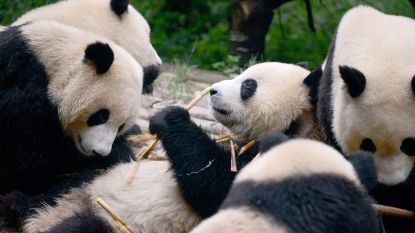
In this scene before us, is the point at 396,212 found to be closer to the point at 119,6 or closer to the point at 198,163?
the point at 198,163

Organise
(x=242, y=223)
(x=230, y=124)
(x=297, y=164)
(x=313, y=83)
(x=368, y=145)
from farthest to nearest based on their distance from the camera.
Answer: (x=230, y=124)
(x=313, y=83)
(x=368, y=145)
(x=297, y=164)
(x=242, y=223)

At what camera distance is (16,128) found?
189 inches

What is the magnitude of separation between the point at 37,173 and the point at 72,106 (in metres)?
0.57

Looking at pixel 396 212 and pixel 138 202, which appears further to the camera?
pixel 138 202

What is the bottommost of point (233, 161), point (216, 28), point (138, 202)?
point (216, 28)

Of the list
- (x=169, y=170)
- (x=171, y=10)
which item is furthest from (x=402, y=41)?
(x=171, y=10)

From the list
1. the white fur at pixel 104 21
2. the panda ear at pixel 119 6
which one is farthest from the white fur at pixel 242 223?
the panda ear at pixel 119 6

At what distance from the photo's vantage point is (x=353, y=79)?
386cm

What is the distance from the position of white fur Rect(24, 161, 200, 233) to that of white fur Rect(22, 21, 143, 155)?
0.95ft

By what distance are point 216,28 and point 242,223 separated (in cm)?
807

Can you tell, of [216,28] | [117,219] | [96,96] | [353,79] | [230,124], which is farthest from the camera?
[216,28]

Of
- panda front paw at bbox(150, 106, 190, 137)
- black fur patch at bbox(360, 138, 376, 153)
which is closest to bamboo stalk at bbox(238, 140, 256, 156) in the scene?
panda front paw at bbox(150, 106, 190, 137)

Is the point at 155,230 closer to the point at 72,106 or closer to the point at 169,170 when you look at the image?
the point at 169,170

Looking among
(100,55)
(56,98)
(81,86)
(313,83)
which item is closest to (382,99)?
(313,83)
